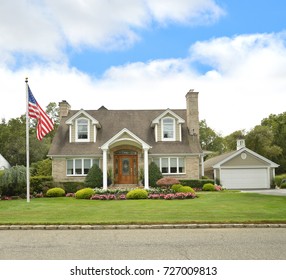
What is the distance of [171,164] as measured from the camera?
110ft

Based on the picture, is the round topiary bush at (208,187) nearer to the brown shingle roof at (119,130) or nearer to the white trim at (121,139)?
A: the brown shingle roof at (119,130)

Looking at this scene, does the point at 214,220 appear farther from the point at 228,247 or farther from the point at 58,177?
the point at 58,177

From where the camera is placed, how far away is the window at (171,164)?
109ft

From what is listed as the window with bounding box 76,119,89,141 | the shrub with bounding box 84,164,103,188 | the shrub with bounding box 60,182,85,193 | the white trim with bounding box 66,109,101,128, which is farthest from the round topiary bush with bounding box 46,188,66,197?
the white trim with bounding box 66,109,101,128

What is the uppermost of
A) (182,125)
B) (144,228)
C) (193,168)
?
(182,125)

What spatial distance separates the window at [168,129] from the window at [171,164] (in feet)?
6.97

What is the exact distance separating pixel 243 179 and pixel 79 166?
1662 cm

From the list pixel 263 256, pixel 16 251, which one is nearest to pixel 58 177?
pixel 16 251

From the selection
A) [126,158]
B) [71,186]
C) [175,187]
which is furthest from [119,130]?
[175,187]

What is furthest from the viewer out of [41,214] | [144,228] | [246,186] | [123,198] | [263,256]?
[246,186]

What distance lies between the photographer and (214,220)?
13.5 m

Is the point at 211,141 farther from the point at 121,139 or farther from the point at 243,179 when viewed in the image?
the point at 121,139

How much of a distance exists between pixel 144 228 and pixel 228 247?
4036 millimetres

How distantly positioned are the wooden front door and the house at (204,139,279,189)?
9.53 metres
